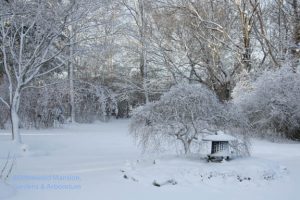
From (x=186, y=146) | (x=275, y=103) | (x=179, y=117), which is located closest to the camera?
(x=179, y=117)

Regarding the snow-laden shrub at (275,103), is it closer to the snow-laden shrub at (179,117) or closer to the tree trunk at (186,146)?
the snow-laden shrub at (179,117)

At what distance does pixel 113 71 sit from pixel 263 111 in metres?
14.1

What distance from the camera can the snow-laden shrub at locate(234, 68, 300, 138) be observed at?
1477cm

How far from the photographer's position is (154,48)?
978 inches

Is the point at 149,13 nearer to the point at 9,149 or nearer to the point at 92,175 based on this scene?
the point at 9,149

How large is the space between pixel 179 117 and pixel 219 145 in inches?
43.1

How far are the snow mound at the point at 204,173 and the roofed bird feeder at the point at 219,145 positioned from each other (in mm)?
250

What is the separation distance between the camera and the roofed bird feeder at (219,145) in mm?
8273

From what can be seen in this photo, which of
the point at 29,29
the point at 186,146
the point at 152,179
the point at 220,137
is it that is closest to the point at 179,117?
the point at 186,146

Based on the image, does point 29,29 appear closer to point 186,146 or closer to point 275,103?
point 186,146

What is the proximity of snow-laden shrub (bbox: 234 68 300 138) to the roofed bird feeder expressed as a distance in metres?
6.91

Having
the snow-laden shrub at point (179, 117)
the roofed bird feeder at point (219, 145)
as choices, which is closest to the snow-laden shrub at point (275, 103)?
the snow-laden shrub at point (179, 117)

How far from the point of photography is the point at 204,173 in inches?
296

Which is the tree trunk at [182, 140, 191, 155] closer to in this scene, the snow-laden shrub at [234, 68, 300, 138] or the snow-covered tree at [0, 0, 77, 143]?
the snow-covered tree at [0, 0, 77, 143]
